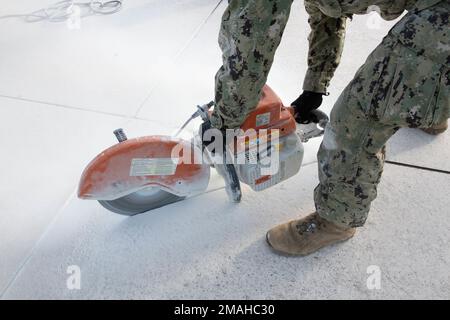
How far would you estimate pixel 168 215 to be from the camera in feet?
5.10

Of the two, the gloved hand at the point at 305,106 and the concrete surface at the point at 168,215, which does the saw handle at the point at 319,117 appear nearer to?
the gloved hand at the point at 305,106

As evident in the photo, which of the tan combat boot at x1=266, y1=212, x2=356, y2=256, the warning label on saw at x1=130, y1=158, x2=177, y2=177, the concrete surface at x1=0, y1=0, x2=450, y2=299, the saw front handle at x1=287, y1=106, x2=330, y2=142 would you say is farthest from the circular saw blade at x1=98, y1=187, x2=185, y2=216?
the saw front handle at x1=287, y1=106, x2=330, y2=142

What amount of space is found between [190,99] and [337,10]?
3.95ft

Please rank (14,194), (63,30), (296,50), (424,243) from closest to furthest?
(424,243) → (14,194) → (296,50) → (63,30)

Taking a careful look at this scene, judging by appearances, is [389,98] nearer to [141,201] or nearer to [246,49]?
[246,49]

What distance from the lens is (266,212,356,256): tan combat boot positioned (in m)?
1.39

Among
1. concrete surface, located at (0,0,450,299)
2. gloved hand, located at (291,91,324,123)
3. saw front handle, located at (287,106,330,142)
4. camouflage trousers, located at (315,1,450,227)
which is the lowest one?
concrete surface, located at (0,0,450,299)

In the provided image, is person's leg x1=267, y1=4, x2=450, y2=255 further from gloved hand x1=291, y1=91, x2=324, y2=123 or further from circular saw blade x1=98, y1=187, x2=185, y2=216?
circular saw blade x1=98, y1=187, x2=185, y2=216

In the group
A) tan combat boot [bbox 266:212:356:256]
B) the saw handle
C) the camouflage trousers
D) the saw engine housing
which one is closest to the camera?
the camouflage trousers

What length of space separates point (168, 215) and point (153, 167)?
0.30m

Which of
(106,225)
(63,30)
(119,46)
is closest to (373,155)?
(106,225)

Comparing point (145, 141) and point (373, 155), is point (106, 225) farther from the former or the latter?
point (373, 155)

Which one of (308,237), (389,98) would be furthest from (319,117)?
(389,98)

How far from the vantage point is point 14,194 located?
1.67 meters
